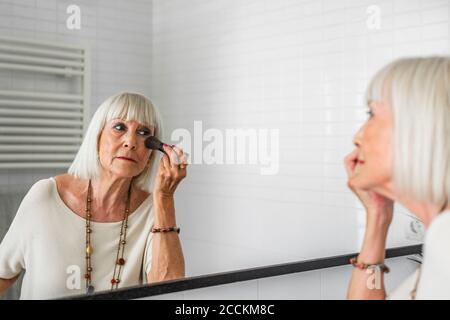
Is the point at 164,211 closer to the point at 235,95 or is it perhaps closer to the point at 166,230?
the point at 166,230

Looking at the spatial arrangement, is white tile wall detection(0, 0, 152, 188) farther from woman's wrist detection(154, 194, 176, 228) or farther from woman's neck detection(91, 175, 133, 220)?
woman's wrist detection(154, 194, 176, 228)

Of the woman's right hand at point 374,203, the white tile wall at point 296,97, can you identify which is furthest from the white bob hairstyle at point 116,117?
the woman's right hand at point 374,203

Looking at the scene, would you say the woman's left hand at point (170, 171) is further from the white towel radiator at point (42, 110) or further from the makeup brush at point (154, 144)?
the white towel radiator at point (42, 110)

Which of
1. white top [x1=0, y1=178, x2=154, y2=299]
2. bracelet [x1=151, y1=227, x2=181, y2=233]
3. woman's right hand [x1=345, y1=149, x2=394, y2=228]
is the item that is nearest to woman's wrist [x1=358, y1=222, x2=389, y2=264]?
woman's right hand [x1=345, y1=149, x2=394, y2=228]

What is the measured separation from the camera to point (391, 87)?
0.79 m

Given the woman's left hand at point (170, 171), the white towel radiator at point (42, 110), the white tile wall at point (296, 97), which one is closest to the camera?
the white towel radiator at point (42, 110)

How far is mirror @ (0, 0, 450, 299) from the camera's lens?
108cm

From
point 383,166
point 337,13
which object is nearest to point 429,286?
point 383,166

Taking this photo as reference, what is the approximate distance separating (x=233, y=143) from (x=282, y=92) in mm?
242

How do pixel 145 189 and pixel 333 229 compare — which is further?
pixel 333 229

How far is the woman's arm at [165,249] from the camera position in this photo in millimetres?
1161

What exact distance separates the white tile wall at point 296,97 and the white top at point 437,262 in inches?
25.8

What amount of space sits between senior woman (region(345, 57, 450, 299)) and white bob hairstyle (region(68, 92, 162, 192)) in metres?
0.48
